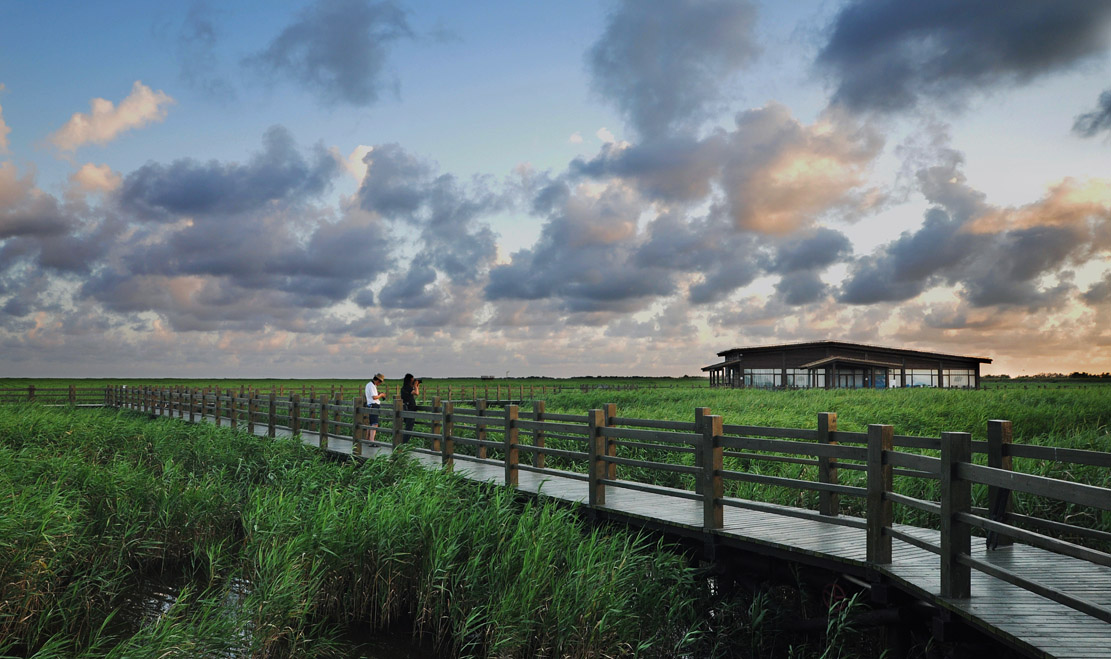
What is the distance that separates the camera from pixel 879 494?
621 cm

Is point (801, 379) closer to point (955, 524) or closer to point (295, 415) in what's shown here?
point (295, 415)

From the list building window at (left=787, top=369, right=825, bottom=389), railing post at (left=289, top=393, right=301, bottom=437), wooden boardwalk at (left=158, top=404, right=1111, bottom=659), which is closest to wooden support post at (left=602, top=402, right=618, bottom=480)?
wooden boardwalk at (left=158, top=404, right=1111, bottom=659)

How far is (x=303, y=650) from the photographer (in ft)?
21.8

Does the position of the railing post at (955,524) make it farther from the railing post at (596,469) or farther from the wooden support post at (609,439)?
the wooden support post at (609,439)

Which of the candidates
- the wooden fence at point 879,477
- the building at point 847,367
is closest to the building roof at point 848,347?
the building at point 847,367

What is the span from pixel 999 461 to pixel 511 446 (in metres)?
6.28

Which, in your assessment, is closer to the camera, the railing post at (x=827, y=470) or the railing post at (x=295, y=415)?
the railing post at (x=827, y=470)

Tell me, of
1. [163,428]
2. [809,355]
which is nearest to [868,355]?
[809,355]

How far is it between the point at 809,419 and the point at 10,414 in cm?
2158

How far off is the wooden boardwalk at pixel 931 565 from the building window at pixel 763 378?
4612 centimetres

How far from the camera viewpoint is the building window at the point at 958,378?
181 feet

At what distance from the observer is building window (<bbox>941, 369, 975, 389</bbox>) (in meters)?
55.2

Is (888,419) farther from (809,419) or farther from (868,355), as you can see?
(868,355)

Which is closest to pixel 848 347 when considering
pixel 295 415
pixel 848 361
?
pixel 848 361
